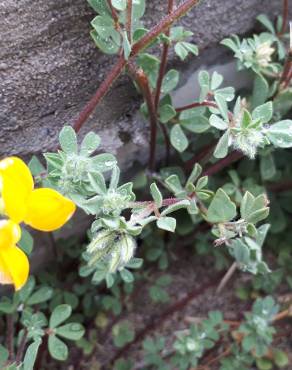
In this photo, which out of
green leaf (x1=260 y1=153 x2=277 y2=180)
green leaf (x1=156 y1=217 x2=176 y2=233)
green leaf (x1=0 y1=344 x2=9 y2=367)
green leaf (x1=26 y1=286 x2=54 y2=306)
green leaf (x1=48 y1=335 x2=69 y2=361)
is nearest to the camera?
green leaf (x1=156 y1=217 x2=176 y2=233)

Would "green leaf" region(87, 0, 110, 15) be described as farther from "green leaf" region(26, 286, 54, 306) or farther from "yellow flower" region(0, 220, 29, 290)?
"green leaf" region(26, 286, 54, 306)

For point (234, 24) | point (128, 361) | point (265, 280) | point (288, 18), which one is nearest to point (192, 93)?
point (234, 24)

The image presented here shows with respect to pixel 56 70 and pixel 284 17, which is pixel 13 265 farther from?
pixel 284 17

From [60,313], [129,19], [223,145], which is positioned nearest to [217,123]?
[223,145]

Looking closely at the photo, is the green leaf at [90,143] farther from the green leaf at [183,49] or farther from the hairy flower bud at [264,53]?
the hairy flower bud at [264,53]

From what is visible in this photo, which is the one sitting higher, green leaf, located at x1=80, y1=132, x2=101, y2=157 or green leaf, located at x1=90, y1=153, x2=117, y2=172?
green leaf, located at x1=80, y1=132, x2=101, y2=157

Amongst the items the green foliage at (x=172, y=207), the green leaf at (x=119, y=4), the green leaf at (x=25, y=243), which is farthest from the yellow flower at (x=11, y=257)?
the green leaf at (x=119, y=4)

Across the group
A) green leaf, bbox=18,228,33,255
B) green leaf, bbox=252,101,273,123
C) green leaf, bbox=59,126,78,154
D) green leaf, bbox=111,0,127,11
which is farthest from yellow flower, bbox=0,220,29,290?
green leaf, bbox=252,101,273,123
